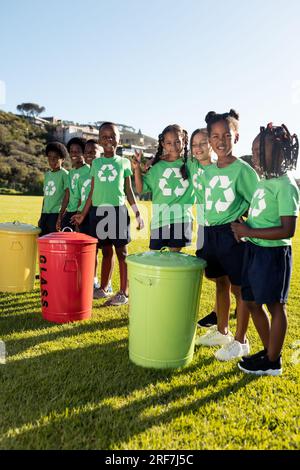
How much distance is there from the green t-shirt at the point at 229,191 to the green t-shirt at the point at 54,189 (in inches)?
107

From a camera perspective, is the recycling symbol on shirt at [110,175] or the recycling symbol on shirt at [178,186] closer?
the recycling symbol on shirt at [178,186]

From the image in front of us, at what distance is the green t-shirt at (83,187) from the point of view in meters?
5.34

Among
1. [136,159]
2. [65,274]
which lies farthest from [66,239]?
[136,159]

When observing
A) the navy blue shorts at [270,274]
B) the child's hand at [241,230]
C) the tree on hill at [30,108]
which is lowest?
the navy blue shorts at [270,274]

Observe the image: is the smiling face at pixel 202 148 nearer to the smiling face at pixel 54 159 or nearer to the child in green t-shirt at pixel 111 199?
the child in green t-shirt at pixel 111 199

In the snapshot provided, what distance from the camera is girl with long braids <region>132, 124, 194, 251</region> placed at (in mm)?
4070

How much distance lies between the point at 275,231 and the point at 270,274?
0.31 metres

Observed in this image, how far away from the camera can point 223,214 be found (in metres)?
3.41

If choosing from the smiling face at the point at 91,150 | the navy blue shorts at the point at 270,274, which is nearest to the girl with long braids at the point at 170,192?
the navy blue shorts at the point at 270,274

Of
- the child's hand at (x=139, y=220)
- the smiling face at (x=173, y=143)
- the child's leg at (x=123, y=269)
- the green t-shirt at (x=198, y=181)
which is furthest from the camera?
the child's leg at (x=123, y=269)

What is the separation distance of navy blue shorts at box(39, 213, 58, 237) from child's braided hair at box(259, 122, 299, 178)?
3.46m

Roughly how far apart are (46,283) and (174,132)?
1.96m

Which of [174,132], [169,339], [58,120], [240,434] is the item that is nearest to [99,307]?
[169,339]

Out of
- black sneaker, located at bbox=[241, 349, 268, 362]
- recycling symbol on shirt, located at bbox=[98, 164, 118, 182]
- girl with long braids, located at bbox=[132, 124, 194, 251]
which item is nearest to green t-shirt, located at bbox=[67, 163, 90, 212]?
recycling symbol on shirt, located at bbox=[98, 164, 118, 182]
